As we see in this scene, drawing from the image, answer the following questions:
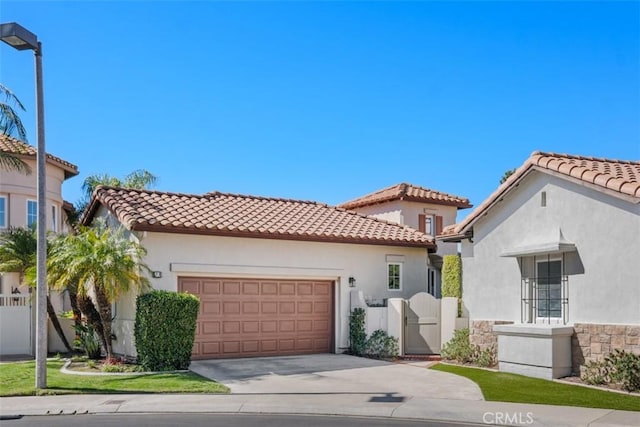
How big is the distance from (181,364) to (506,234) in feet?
28.6

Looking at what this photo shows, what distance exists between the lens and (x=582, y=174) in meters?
14.0

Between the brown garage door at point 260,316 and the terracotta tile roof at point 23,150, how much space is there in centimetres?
986

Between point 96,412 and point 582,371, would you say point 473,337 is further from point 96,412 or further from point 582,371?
point 96,412

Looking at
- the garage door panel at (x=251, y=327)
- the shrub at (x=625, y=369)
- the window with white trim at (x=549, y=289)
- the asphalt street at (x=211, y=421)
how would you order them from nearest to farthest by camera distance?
the asphalt street at (x=211, y=421)
the shrub at (x=625, y=369)
the window with white trim at (x=549, y=289)
the garage door panel at (x=251, y=327)

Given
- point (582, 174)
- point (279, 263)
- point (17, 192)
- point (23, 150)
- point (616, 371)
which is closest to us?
point (616, 371)

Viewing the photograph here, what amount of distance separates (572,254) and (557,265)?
0.61 meters

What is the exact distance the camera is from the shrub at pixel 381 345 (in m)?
18.7

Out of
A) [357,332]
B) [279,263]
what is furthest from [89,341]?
[357,332]

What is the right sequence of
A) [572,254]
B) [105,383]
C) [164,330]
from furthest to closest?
[164,330], [572,254], [105,383]

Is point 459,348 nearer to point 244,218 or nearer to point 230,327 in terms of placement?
point 230,327

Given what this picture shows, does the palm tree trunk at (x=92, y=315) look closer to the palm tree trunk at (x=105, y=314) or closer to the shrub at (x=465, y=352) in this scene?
the palm tree trunk at (x=105, y=314)

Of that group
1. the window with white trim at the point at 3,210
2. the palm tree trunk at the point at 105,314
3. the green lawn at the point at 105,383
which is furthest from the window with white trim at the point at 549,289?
the window with white trim at the point at 3,210

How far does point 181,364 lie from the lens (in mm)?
15859

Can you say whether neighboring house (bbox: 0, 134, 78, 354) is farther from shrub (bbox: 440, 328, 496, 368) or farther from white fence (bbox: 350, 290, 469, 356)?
shrub (bbox: 440, 328, 496, 368)
